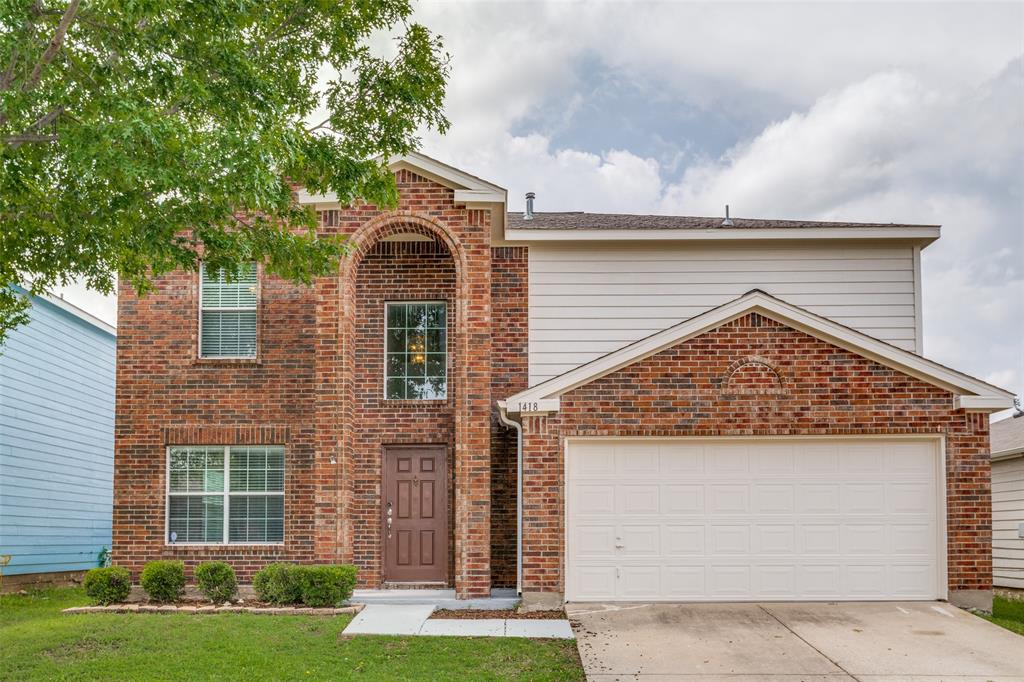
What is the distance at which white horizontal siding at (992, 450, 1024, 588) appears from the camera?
16.1 m

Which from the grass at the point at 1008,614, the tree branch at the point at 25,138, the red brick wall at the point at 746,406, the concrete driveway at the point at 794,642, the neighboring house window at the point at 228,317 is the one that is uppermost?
the tree branch at the point at 25,138

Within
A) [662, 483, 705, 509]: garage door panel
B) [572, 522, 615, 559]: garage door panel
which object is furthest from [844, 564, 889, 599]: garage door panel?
[572, 522, 615, 559]: garage door panel

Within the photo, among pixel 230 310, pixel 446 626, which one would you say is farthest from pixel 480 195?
pixel 446 626

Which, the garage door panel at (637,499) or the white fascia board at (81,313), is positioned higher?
the white fascia board at (81,313)

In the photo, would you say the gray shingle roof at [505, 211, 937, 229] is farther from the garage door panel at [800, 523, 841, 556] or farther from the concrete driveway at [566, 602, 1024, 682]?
the concrete driveway at [566, 602, 1024, 682]

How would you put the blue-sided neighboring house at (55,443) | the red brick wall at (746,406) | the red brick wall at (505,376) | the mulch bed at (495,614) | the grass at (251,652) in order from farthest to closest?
the blue-sided neighboring house at (55,443), the red brick wall at (505,376), the red brick wall at (746,406), the mulch bed at (495,614), the grass at (251,652)

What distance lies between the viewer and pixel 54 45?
27.0ft

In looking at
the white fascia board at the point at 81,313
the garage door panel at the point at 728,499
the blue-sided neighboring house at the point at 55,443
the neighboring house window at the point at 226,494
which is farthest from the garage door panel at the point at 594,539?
the blue-sided neighboring house at the point at 55,443

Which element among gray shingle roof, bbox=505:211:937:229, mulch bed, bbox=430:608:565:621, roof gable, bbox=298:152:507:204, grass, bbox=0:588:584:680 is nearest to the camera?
grass, bbox=0:588:584:680

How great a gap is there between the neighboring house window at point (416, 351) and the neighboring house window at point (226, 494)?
7.04ft

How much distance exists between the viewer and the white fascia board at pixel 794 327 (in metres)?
12.2

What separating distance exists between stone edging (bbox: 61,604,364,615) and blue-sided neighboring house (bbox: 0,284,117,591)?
4590 mm

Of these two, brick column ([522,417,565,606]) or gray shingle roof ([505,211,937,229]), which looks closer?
brick column ([522,417,565,606])

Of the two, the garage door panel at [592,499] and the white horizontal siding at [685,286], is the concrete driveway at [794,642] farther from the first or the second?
the white horizontal siding at [685,286]
